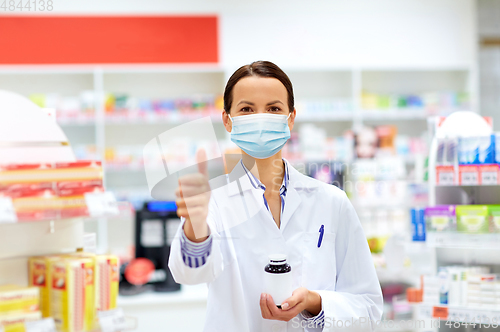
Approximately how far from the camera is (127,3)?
16.3 ft

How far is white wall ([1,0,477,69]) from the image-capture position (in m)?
5.07

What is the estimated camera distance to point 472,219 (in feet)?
6.77

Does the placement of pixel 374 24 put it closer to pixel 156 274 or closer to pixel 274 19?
pixel 274 19

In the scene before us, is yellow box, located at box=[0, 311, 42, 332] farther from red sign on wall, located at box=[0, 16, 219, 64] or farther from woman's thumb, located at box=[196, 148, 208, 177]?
red sign on wall, located at box=[0, 16, 219, 64]

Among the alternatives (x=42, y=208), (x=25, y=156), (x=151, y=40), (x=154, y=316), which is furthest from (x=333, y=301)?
(x=151, y=40)

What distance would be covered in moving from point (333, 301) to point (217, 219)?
1.43 feet

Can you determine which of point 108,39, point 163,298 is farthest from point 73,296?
point 108,39

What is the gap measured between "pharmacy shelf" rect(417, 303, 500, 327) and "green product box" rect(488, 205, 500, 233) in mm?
371

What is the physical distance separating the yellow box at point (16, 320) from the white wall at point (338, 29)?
4068 millimetres

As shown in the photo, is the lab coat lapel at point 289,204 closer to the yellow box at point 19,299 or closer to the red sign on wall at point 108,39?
the yellow box at point 19,299

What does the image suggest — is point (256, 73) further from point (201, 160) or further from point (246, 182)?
point (201, 160)

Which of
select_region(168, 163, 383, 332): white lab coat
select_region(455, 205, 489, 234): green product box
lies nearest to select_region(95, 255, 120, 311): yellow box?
select_region(168, 163, 383, 332): white lab coat

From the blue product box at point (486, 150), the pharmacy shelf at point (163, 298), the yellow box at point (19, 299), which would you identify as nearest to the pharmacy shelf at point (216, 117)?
the pharmacy shelf at point (163, 298)

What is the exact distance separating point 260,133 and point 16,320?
0.92 m
